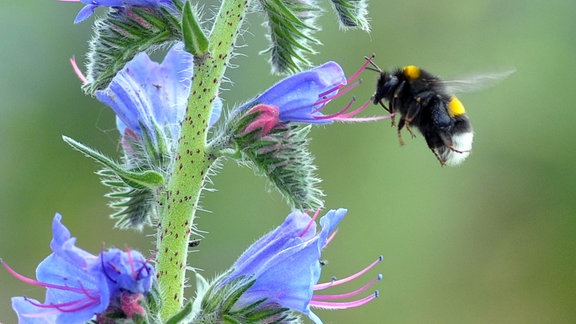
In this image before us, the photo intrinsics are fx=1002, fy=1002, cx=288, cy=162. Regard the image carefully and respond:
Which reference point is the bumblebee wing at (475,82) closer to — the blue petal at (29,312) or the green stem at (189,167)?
the green stem at (189,167)

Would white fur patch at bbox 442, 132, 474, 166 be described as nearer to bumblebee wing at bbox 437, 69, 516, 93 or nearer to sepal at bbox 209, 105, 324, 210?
bumblebee wing at bbox 437, 69, 516, 93

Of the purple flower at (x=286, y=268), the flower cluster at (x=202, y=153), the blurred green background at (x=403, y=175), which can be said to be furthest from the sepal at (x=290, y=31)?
the blurred green background at (x=403, y=175)

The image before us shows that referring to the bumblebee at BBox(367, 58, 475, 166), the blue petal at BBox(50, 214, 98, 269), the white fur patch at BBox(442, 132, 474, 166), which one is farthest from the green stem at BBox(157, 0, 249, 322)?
the white fur patch at BBox(442, 132, 474, 166)

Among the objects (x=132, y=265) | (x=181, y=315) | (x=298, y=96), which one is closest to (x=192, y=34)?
(x=298, y=96)

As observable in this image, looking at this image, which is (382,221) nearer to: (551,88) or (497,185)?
(497,185)

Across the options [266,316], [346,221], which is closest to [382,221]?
[346,221]

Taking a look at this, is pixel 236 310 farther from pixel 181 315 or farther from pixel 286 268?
pixel 181 315
